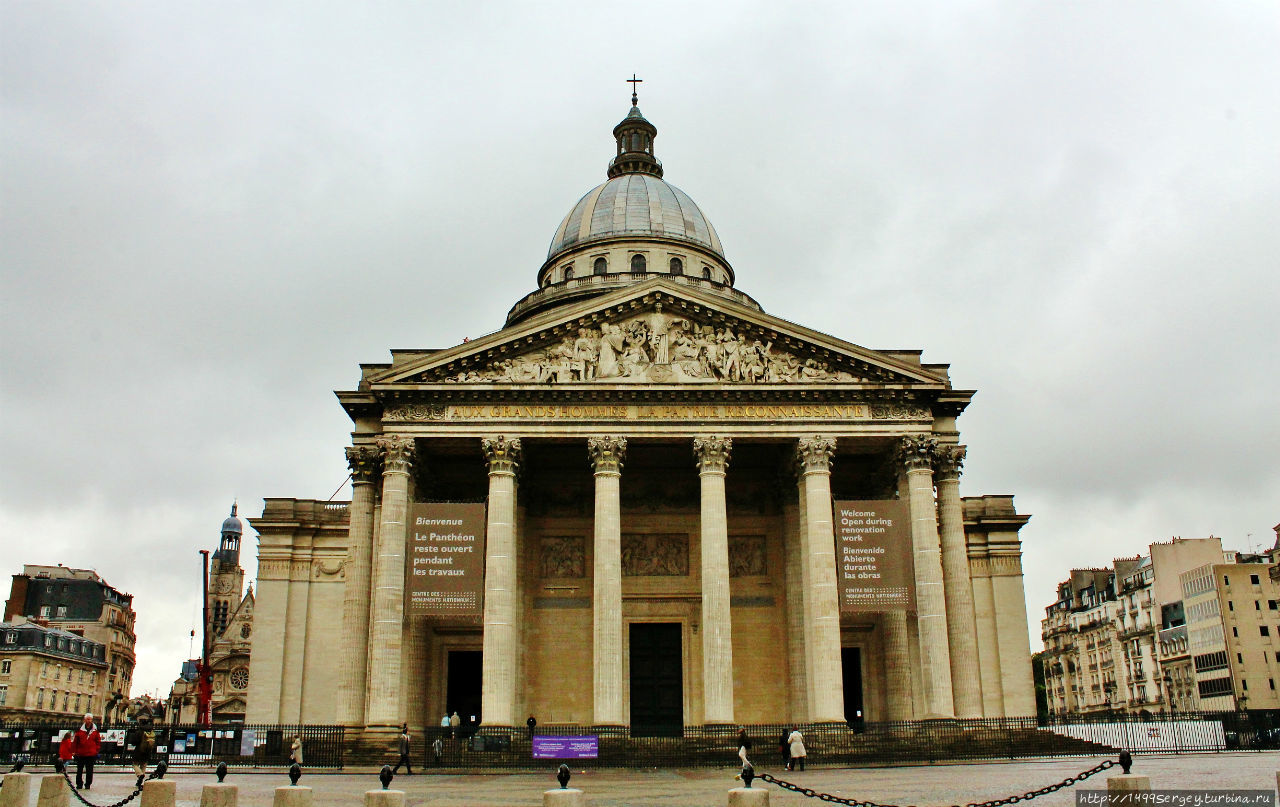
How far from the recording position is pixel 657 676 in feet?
120

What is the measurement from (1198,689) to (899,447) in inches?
1977

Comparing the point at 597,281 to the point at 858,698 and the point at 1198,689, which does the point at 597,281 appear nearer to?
the point at 858,698

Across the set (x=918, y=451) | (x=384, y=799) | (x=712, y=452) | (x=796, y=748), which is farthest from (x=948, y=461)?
(x=384, y=799)

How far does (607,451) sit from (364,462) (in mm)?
7771

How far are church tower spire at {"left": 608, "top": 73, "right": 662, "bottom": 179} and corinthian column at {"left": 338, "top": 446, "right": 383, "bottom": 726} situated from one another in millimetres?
33438

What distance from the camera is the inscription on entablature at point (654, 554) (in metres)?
37.2

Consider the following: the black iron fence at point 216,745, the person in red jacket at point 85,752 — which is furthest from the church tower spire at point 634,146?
the person in red jacket at point 85,752

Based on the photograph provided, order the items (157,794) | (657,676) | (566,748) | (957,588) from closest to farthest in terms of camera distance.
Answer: (157,794) < (566,748) < (957,588) < (657,676)

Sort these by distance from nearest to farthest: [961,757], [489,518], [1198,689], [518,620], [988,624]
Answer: [961,757], [489,518], [518,620], [988,624], [1198,689]

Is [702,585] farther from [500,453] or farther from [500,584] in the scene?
[500,453]

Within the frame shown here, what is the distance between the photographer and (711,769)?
2603 cm

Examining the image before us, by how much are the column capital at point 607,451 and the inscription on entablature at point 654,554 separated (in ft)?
19.6

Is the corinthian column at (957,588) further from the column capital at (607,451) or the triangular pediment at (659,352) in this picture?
the column capital at (607,451)

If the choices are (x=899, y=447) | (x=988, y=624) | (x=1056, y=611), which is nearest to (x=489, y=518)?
(x=899, y=447)
